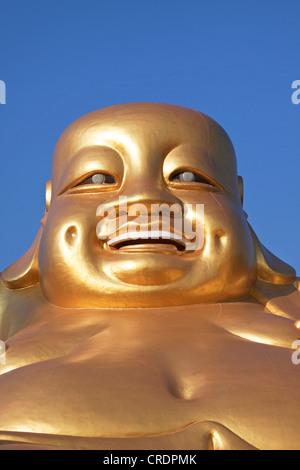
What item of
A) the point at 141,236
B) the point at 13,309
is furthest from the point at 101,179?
the point at 13,309

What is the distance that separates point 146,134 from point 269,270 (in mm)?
1729

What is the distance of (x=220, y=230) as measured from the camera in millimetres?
5562

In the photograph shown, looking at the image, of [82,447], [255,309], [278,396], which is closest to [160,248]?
[255,309]

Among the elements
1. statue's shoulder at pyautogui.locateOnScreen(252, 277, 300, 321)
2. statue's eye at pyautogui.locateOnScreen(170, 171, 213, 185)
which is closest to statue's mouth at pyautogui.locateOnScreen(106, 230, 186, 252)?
statue's eye at pyautogui.locateOnScreen(170, 171, 213, 185)

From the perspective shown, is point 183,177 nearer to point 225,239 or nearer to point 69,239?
point 225,239

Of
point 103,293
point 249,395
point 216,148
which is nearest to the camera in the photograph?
point 249,395

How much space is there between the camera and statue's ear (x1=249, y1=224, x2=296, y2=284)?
6.38 meters

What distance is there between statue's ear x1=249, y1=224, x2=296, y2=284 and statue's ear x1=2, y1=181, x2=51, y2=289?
201 cm

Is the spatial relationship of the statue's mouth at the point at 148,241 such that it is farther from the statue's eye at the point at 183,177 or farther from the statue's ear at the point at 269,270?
the statue's ear at the point at 269,270

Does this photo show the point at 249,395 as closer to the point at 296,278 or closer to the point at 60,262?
the point at 60,262

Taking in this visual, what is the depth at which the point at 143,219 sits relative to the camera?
5449mm

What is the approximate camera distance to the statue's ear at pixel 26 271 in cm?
633

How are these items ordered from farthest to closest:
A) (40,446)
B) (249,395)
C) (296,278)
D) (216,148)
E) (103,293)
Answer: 1. (296,278)
2. (216,148)
3. (103,293)
4. (249,395)
5. (40,446)

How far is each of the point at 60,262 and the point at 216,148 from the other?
166 cm
